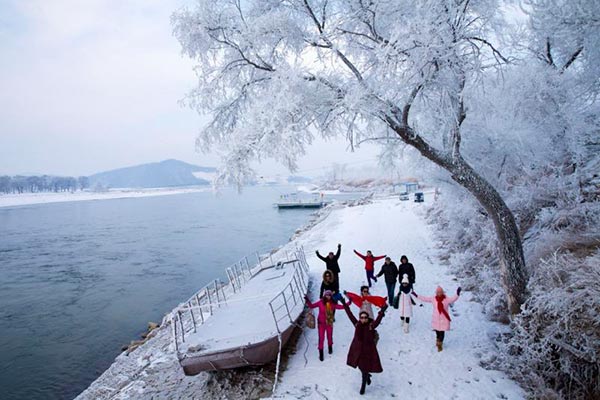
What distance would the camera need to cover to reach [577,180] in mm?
10102

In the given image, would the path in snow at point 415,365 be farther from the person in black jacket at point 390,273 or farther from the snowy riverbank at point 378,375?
the person in black jacket at point 390,273

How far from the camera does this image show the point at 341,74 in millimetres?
6852

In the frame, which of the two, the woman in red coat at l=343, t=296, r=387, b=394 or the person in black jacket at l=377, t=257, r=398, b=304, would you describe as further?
the person in black jacket at l=377, t=257, r=398, b=304

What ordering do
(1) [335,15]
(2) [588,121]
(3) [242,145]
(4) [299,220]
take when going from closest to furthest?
(3) [242,145]
(1) [335,15]
(2) [588,121]
(4) [299,220]

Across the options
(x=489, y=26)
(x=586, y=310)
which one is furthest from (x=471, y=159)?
(x=586, y=310)

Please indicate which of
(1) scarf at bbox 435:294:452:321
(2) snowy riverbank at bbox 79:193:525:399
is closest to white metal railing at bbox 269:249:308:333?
(2) snowy riverbank at bbox 79:193:525:399

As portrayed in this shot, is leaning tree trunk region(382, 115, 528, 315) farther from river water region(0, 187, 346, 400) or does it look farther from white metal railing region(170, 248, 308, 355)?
white metal railing region(170, 248, 308, 355)

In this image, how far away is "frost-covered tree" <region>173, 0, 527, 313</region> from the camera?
5.89 m

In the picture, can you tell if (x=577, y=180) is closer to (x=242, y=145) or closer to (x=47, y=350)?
(x=242, y=145)

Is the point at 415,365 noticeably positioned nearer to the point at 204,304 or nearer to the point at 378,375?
the point at 378,375

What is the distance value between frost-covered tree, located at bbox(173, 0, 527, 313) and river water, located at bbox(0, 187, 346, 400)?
6.07 feet

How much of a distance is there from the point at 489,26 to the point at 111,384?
41.9 feet

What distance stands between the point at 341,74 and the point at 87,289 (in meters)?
21.4

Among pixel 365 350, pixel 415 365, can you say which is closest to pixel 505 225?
pixel 415 365
